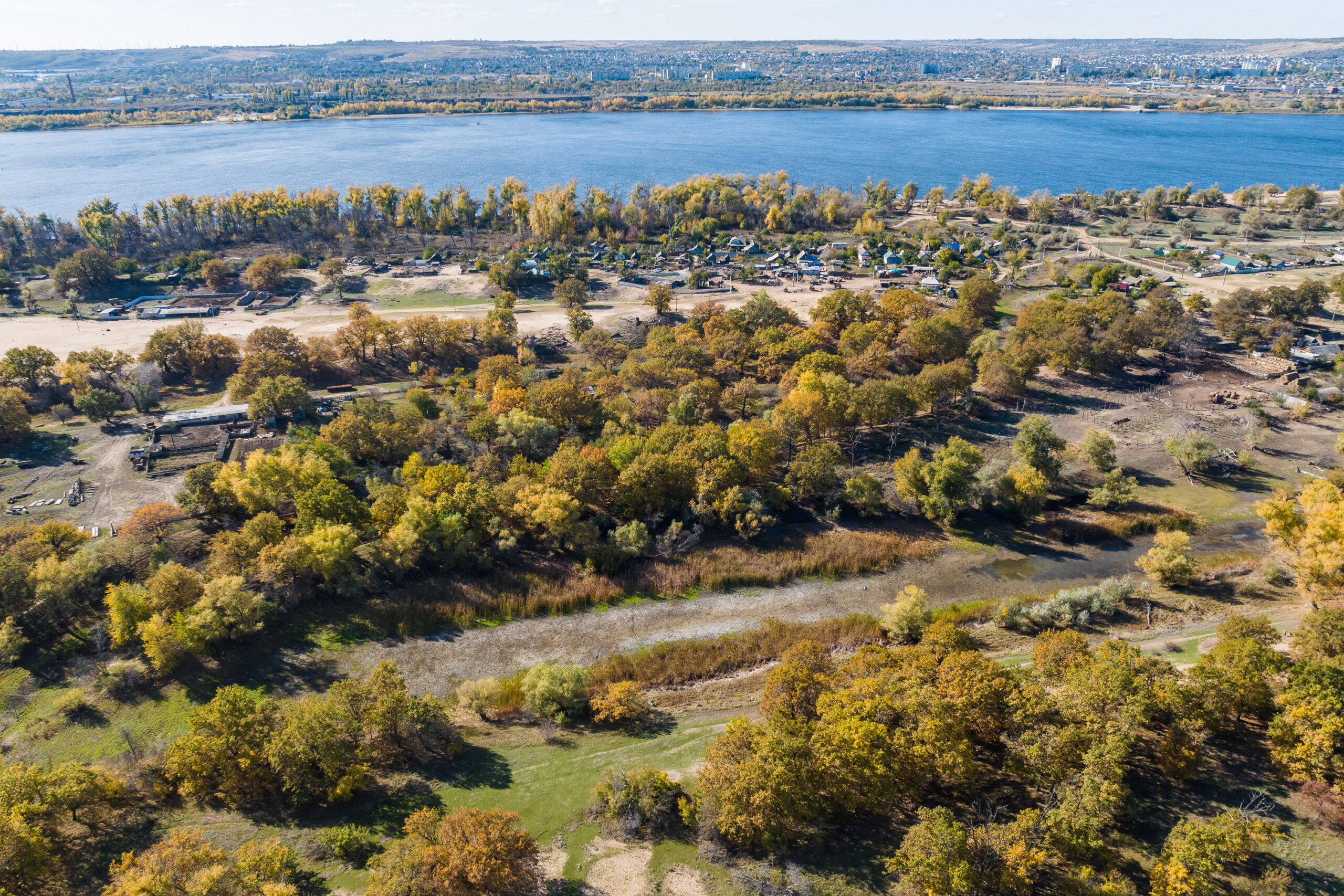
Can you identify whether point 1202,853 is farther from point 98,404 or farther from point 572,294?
point 98,404

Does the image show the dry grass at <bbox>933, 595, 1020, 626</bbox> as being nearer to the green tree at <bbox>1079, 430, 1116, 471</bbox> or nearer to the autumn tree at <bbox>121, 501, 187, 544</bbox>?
the green tree at <bbox>1079, 430, 1116, 471</bbox>

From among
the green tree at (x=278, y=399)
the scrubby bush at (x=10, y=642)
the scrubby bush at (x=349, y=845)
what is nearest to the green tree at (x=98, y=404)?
the green tree at (x=278, y=399)

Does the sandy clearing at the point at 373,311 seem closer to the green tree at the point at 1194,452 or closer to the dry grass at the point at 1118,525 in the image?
the green tree at the point at 1194,452

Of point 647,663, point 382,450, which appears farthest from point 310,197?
point 647,663

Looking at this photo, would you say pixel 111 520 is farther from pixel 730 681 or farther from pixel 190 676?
pixel 730 681

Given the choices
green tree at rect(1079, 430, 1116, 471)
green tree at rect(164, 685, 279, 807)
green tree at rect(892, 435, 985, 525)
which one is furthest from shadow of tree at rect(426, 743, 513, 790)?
green tree at rect(1079, 430, 1116, 471)
